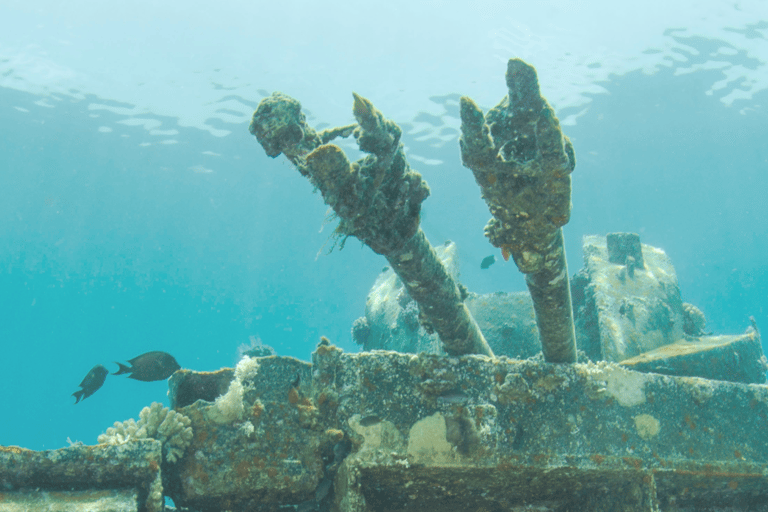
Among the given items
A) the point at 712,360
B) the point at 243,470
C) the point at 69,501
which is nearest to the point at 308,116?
the point at 712,360

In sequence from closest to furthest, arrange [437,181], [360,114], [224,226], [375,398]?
[360,114] < [375,398] < [437,181] < [224,226]

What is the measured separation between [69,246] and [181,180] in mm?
41740

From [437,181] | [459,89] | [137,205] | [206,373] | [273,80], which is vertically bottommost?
[206,373]

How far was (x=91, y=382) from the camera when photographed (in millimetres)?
6320

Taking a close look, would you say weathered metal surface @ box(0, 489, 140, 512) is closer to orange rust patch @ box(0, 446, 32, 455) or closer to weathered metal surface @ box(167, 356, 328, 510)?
orange rust patch @ box(0, 446, 32, 455)

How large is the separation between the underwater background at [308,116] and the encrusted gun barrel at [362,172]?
1.12ft

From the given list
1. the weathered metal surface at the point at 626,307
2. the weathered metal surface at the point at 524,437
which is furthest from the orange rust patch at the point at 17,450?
the weathered metal surface at the point at 626,307

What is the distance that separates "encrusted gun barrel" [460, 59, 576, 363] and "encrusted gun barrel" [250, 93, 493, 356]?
476 mm

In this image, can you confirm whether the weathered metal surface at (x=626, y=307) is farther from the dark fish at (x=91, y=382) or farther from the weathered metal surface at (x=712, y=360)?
the dark fish at (x=91, y=382)

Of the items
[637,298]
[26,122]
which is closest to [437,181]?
[26,122]

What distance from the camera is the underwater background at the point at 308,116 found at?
2250cm

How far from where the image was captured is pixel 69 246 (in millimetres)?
73000

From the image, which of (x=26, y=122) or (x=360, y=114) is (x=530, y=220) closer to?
(x=360, y=114)

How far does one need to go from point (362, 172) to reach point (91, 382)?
638cm
